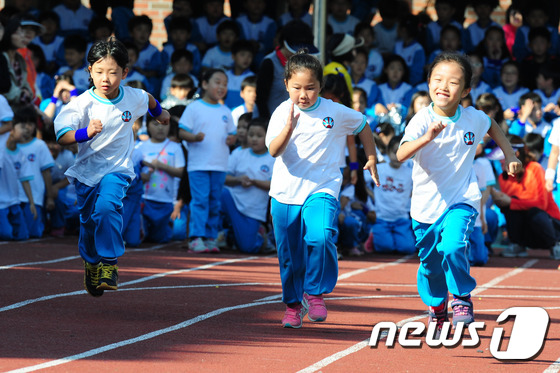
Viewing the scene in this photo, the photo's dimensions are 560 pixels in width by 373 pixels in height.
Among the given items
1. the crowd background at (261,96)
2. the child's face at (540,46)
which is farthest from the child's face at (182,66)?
the child's face at (540,46)

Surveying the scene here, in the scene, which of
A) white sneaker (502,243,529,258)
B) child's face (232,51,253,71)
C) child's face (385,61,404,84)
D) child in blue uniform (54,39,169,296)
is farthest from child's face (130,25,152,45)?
child in blue uniform (54,39,169,296)

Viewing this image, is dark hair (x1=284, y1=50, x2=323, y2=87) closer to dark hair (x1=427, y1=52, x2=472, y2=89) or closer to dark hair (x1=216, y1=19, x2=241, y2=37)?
dark hair (x1=427, y1=52, x2=472, y2=89)

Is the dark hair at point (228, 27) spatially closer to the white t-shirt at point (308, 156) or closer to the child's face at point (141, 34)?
the child's face at point (141, 34)

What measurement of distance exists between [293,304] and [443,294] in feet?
3.15

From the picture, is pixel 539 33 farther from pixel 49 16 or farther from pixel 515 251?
pixel 49 16

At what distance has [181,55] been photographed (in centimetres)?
1459

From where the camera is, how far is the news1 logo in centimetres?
537

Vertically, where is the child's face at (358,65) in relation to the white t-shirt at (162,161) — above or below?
above

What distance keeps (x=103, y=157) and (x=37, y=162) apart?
5.68m

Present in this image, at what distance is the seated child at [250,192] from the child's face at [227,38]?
385cm

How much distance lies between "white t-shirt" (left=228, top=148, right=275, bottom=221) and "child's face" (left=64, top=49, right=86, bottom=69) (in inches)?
167

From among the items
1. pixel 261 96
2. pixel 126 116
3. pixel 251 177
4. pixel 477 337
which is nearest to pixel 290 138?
pixel 126 116

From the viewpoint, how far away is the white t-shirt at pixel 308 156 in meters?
6.16

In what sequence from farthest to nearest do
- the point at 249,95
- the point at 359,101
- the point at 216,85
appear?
the point at 359,101
the point at 249,95
the point at 216,85
